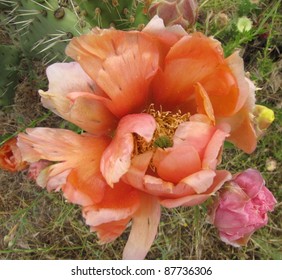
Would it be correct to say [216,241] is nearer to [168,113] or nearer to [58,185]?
[168,113]

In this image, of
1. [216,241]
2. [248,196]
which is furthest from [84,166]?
[216,241]

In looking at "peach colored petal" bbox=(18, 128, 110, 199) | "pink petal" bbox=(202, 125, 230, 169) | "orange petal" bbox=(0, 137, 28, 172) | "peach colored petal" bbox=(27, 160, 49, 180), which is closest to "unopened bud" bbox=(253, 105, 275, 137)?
"pink petal" bbox=(202, 125, 230, 169)

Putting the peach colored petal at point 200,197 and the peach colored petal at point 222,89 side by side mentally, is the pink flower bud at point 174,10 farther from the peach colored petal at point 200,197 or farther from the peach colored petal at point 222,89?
the peach colored petal at point 200,197

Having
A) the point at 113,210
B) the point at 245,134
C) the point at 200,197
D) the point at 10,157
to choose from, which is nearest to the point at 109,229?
the point at 113,210

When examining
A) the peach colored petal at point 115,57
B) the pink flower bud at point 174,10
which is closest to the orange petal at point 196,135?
the peach colored petal at point 115,57

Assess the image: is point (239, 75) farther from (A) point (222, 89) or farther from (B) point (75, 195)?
(B) point (75, 195)
